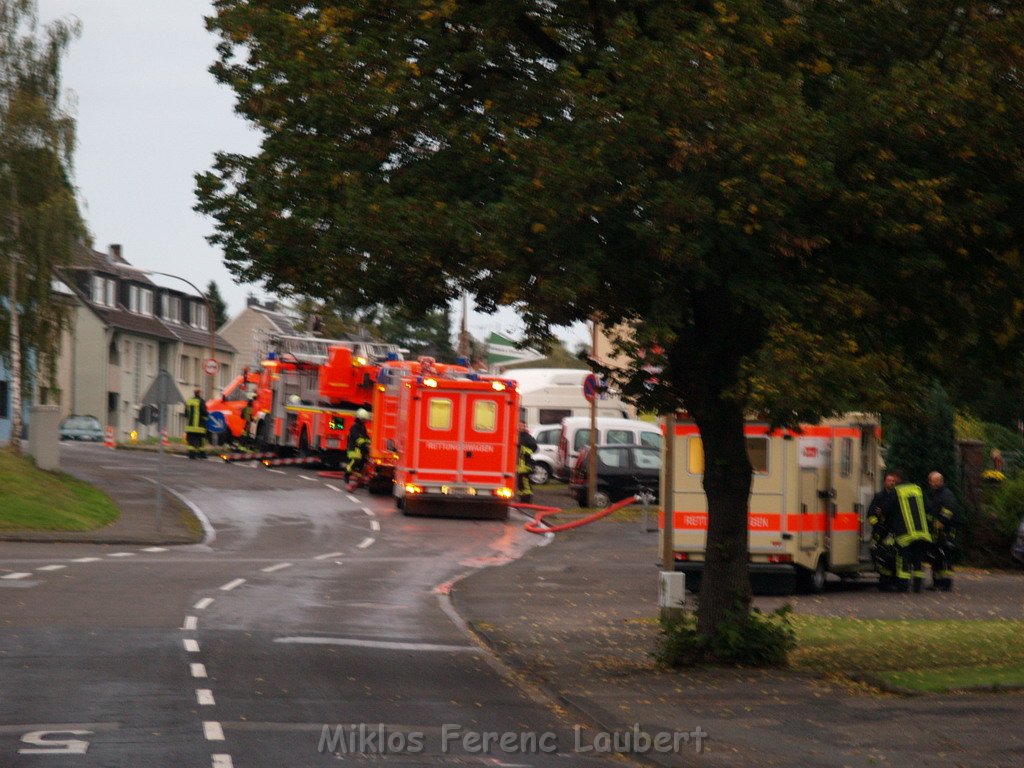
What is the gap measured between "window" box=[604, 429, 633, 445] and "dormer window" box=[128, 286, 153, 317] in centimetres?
5188

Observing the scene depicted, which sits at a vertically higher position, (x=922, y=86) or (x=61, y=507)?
(x=922, y=86)

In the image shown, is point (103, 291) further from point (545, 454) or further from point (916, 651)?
point (916, 651)

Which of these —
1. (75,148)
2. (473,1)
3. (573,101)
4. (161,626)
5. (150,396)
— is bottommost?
(161,626)

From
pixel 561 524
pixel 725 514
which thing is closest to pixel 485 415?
pixel 561 524

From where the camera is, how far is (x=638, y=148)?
40.4 ft

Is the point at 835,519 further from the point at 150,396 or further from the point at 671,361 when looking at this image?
the point at 150,396

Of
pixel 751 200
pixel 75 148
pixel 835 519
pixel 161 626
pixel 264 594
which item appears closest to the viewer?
pixel 751 200

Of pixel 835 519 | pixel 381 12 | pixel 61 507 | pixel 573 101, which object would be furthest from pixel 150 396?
pixel 573 101

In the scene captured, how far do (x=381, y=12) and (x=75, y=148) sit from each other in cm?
2842

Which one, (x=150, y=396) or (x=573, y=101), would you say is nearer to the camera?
(x=573, y=101)

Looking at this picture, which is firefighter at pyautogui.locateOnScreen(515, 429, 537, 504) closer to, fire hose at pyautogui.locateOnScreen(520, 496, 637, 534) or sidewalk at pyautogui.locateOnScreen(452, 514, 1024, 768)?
fire hose at pyautogui.locateOnScreen(520, 496, 637, 534)

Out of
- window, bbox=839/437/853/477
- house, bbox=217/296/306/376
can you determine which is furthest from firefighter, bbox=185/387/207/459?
house, bbox=217/296/306/376

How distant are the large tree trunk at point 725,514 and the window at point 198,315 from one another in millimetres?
89230

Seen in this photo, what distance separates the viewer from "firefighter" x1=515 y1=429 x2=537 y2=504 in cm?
3800
